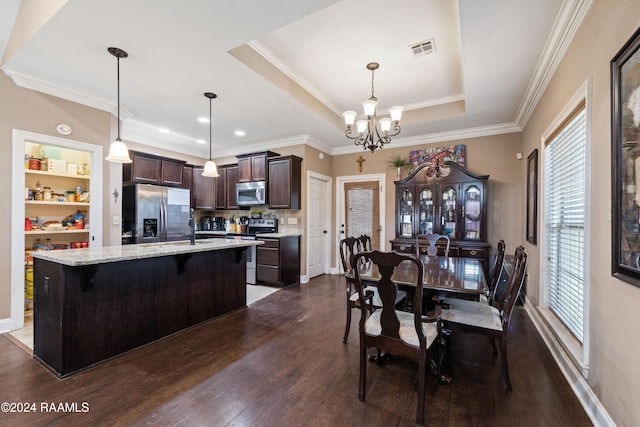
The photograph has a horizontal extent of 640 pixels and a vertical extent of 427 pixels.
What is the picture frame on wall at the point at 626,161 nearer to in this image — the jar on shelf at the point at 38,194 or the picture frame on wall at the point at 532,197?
the picture frame on wall at the point at 532,197

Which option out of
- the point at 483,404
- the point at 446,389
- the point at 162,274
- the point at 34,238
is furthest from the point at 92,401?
the point at 34,238

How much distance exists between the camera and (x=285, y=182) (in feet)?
16.9

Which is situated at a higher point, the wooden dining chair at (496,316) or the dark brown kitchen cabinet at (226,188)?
the dark brown kitchen cabinet at (226,188)

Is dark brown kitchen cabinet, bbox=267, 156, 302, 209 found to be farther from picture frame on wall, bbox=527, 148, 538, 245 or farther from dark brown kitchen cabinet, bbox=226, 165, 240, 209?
picture frame on wall, bbox=527, 148, 538, 245

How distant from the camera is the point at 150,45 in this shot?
2482mm

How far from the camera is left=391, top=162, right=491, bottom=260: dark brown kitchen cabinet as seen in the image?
14.1ft

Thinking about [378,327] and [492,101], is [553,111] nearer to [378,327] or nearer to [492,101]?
[492,101]

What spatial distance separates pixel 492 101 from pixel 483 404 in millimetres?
3439

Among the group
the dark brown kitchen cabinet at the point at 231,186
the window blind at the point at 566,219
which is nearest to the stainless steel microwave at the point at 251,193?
the dark brown kitchen cabinet at the point at 231,186

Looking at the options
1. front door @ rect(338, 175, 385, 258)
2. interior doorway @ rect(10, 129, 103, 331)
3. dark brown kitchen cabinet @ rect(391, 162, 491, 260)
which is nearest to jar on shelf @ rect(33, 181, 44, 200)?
interior doorway @ rect(10, 129, 103, 331)

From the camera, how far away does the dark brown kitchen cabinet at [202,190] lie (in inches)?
244

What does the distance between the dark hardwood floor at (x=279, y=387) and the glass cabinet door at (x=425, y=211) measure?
2051 millimetres

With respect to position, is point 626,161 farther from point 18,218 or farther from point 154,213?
point 154,213

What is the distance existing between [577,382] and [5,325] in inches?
206
